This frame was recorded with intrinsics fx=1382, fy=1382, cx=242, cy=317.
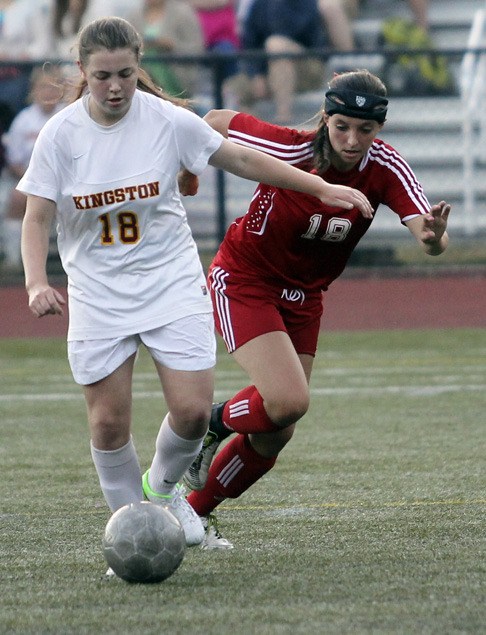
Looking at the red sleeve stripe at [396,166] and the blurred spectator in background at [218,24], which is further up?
the red sleeve stripe at [396,166]

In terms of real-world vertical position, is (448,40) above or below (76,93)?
below

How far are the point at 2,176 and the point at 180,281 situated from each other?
9.09m

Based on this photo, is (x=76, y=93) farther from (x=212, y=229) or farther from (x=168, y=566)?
(x=212, y=229)

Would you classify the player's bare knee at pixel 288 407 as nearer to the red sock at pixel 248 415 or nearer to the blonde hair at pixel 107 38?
the red sock at pixel 248 415

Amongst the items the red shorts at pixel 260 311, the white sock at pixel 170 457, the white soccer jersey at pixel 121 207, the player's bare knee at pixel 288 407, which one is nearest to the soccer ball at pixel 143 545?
the white sock at pixel 170 457

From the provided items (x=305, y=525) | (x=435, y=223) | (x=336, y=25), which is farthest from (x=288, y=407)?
(x=336, y=25)

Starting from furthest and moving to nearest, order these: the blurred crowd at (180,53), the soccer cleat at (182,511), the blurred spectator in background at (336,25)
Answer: the blurred spectator in background at (336,25) < the blurred crowd at (180,53) < the soccer cleat at (182,511)

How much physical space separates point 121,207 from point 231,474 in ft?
4.06

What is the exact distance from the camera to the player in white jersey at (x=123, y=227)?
173 inches

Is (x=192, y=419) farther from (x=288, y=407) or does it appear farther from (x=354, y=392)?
(x=354, y=392)

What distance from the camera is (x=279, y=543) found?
4.81 metres

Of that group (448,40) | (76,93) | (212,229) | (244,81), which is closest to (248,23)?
(244,81)

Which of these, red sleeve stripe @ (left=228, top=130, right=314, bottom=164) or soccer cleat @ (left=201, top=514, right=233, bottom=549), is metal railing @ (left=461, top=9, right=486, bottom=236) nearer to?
red sleeve stripe @ (left=228, top=130, right=314, bottom=164)

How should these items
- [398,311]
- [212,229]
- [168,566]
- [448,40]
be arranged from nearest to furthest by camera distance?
1. [168,566]
2. [398,311]
3. [212,229]
4. [448,40]
